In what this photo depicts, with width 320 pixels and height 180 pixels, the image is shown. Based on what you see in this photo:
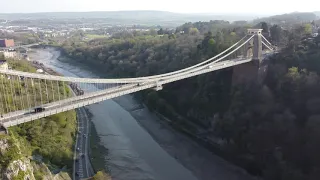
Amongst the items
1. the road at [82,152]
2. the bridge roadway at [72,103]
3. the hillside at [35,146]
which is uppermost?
the bridge roadway at [72,103]

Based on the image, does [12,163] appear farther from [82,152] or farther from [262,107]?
[262,107]

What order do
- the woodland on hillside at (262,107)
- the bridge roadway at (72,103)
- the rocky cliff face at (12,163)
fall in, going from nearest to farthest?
1. the rocky cliff face at (12,163)
2. the bridge roadway at (72,103)
3. the woodland on hillside at (262,107)

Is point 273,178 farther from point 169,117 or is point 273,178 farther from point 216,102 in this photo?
point 169,117

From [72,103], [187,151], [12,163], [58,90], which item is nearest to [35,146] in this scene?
[72,103]

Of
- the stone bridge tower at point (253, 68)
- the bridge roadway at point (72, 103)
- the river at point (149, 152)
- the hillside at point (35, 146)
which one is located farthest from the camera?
the stone bridge tower at point (253, 68)

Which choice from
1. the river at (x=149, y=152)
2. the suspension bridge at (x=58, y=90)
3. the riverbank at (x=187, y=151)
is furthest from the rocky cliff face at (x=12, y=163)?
the riverbank at (x=187, y=151)

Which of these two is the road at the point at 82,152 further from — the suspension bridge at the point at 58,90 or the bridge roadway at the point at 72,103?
the bridge roadway at the point at 72,103

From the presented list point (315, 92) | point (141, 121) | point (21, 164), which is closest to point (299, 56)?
point (315, 92)

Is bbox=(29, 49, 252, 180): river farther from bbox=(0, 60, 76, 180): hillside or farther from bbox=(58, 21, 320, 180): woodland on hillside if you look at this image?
bbox=(0, 60, 76, 180): hillside
